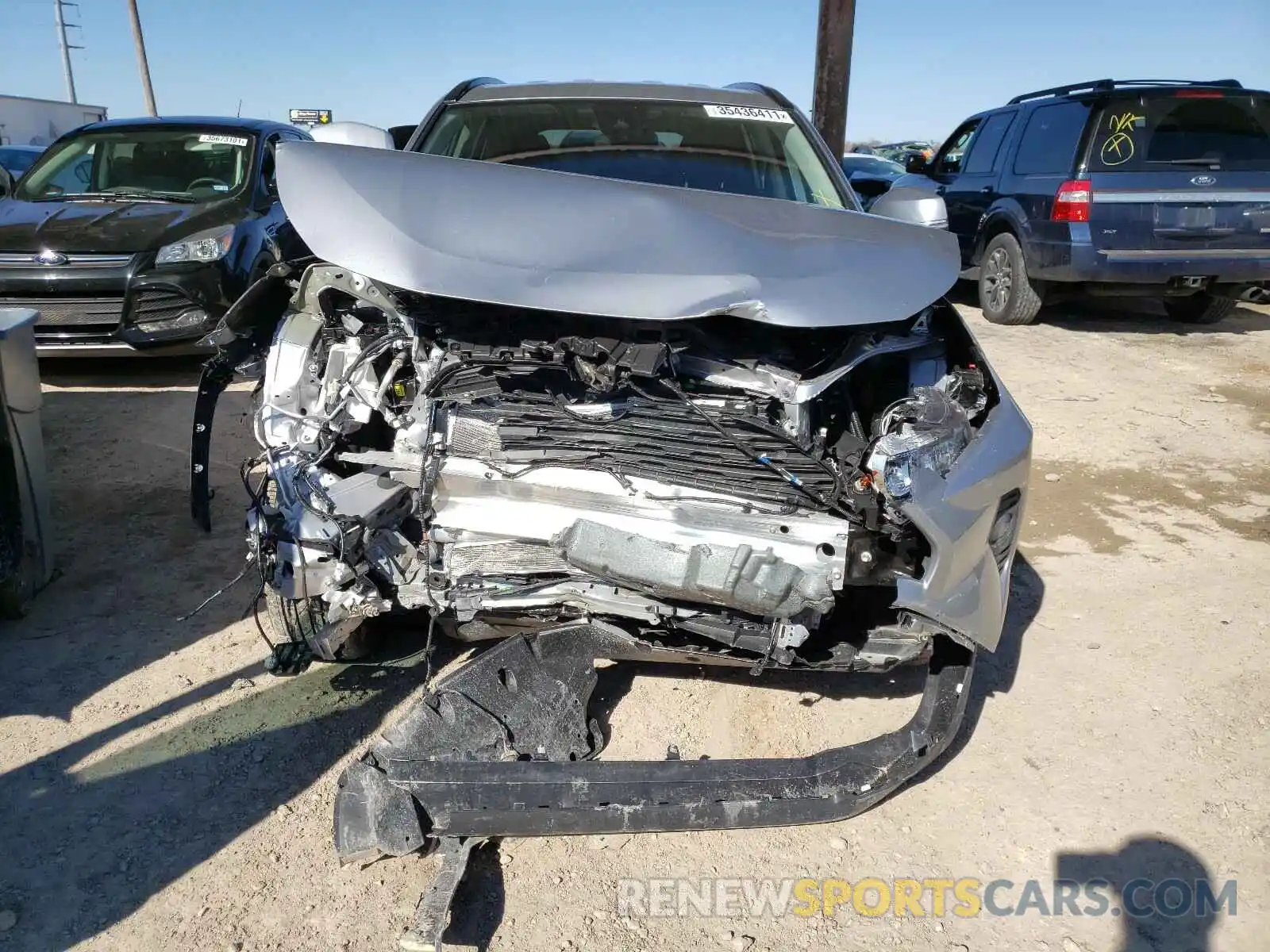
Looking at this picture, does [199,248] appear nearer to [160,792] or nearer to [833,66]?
[160,792]

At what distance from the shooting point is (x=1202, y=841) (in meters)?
2.44

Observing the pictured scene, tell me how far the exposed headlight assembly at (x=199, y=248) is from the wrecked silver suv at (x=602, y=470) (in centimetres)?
362

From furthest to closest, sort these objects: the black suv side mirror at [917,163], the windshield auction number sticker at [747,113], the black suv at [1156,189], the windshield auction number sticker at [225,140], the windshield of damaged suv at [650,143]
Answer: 1. the black suv side mirror at [917,163]
2. the black suv at [1156,189]
3. the windshield auction number sticker at [225,140]
4. the windshield auction number sticker at [747,113]
5. the windshield of damaged suv at [650,143]

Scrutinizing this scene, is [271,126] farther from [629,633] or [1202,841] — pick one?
[1202,841]

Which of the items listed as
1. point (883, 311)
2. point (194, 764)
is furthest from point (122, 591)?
point (883, 311)

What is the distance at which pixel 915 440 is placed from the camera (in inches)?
94.0

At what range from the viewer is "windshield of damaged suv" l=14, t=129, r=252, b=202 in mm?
6629

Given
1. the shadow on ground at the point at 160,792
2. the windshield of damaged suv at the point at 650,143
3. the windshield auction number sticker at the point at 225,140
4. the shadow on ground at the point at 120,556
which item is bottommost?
the shadow on ground at the point at 120,556

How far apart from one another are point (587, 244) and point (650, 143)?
1.60 m

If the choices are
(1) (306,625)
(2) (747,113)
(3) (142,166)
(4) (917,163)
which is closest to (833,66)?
(4) (917,163)

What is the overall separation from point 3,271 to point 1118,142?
8.39m

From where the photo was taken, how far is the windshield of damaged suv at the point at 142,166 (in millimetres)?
6629

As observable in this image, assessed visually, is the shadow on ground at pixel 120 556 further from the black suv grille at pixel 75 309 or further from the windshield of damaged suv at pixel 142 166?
the windshield of damaged suv at pixel 142 166

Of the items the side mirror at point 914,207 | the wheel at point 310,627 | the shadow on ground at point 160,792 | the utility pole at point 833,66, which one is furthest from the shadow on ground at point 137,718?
the utility pole at point 833,66
